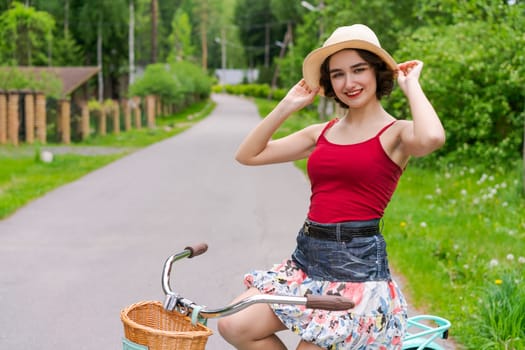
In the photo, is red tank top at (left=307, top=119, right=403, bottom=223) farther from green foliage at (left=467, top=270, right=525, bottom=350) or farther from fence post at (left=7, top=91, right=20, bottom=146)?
fence post at (left=7, top=91, right=20, bottom=146)

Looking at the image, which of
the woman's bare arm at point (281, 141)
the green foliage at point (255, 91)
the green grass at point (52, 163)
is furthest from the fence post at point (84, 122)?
the green foliage at point (255, 91)

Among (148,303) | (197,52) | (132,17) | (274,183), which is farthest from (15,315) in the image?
(197,52)

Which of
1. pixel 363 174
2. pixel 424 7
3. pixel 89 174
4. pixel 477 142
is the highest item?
pixel 424 7

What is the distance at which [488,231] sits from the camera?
880 centimetres

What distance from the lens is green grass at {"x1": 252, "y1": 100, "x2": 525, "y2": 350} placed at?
5.15m

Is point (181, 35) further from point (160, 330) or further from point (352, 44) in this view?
point (160, 330)

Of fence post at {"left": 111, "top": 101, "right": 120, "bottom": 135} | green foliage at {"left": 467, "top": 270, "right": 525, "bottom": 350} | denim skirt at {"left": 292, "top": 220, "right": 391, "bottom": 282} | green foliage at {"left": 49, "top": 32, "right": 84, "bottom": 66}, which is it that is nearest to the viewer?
denim skirt at {"left": 292, "top": 220, "right": 391, "bottom": 282}

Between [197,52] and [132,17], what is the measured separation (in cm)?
6668

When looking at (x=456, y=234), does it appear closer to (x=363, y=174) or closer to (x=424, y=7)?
(x=363, y=174)

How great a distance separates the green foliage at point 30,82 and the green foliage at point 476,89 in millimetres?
14036

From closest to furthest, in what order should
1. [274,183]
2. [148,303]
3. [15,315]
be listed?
[148,303]
[15,315]
[274,183]

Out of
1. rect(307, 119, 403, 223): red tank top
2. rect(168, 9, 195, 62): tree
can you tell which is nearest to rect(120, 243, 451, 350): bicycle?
rect(307, 119, 403, 223): red tank top

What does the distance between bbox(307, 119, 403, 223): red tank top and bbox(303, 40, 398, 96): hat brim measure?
10.4 inches

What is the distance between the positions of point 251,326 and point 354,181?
644 mm
